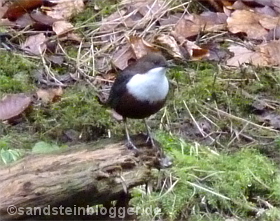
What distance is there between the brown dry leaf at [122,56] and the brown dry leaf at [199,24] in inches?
16.2

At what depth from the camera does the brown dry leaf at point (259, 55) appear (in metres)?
5.22

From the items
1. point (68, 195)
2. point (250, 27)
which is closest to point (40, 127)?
point (68, 195)

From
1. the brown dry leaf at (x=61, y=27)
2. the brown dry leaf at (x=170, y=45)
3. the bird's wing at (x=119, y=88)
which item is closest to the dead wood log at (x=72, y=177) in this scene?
the bird's wing at (x=119, y=88)

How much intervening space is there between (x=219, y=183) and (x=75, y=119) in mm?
1125

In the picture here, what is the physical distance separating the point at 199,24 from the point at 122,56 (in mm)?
745

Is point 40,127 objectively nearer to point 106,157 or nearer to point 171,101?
point 171,101

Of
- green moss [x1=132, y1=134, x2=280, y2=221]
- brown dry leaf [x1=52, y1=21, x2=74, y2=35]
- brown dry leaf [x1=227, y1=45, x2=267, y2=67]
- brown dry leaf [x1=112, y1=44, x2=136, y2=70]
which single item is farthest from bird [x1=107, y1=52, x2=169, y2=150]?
brown dry leaf [x1=52, y1=21, x2=74, y2=35]

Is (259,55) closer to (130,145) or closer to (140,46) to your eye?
(140,46)

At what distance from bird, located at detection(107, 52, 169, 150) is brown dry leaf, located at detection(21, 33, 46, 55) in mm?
1459

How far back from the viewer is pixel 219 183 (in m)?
3.91

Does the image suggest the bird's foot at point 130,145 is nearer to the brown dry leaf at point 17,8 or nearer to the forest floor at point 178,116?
the forest floor at point 178,116

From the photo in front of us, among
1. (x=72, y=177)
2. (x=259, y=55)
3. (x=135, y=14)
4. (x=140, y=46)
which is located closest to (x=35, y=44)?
(x=140, y=46)

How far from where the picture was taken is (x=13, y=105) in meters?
4.61

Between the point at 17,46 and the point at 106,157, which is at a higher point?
the point at 106,157
